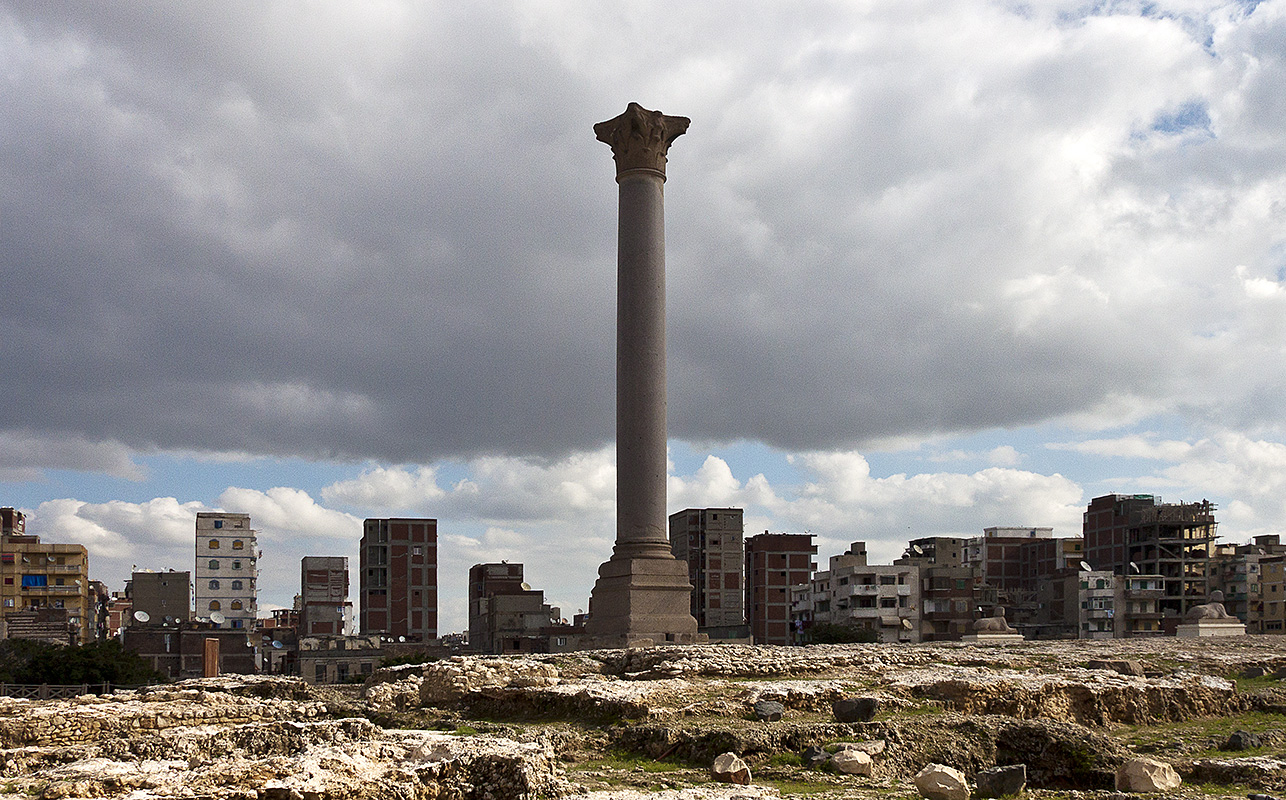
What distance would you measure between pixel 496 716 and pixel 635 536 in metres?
9.30

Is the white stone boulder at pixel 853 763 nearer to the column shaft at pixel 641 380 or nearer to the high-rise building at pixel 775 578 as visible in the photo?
the column shaft at pixel 641 380

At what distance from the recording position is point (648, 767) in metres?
10.2

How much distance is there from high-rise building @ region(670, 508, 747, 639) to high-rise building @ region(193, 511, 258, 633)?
87.9 ft

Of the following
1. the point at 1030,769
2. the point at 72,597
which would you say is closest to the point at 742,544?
the point at 72,597

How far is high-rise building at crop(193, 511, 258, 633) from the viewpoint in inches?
2980

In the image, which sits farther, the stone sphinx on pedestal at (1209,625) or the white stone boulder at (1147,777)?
→ the stone sphinx on pedestal at (1209,625)

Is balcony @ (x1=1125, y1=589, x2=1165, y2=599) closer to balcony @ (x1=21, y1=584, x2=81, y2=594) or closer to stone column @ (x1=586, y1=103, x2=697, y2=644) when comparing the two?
stone column @ (x1=586, y1=103, x2=697, y2=644)

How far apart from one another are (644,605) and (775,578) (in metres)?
58.1

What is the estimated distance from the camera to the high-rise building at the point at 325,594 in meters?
75.2

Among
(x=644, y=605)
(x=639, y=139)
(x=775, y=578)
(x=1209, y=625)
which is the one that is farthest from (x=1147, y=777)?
(x=775, y=578)

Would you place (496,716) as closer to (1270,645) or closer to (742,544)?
(1270,645)

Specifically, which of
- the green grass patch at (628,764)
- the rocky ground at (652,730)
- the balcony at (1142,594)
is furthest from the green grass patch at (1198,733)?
the balcony at (1142,594)

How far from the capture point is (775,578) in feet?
262

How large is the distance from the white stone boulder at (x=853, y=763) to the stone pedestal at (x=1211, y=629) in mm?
21024
